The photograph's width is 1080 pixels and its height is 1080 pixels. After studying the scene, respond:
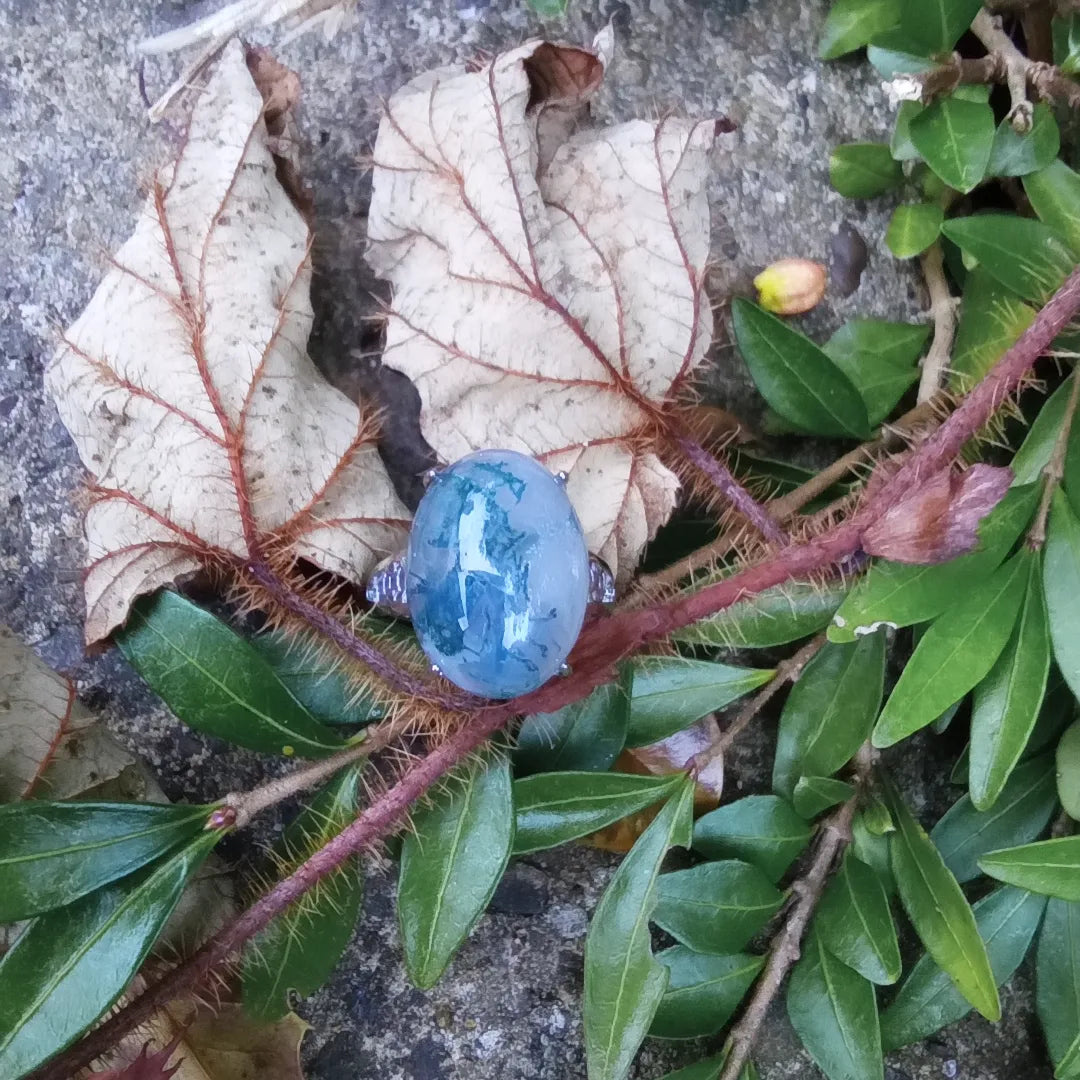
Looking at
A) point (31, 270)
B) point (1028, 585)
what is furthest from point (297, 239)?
point (1028, 585)

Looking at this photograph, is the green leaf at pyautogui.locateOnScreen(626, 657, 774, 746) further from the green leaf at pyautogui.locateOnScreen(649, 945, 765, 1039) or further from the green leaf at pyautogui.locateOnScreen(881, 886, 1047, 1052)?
the green leaf at pyautogui.locateOnScreen(881, 886, 1047, 1052)

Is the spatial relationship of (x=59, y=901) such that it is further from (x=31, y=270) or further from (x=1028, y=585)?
(x=1028, y=585)

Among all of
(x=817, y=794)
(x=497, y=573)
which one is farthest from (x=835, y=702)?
(x=497, y=573)

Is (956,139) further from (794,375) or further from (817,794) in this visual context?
(817,794)

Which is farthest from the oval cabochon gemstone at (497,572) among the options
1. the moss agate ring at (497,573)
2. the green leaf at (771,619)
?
the green leaf at (771,619)

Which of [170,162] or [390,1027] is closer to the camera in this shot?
[170,162]

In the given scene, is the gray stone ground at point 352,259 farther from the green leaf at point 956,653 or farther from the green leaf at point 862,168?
the green leaf at point 956,653
